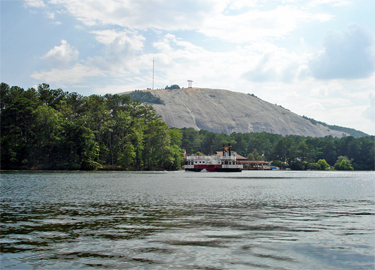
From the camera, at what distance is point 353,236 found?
14109 mm

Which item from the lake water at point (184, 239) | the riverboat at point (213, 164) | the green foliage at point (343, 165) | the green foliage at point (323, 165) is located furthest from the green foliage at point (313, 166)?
the lake water at point (184, 239)

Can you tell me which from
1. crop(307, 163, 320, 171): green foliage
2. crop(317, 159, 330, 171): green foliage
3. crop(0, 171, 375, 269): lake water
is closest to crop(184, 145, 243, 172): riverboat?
crop(307, 163, 320, 171): green foliage

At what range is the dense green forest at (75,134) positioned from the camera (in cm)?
9519

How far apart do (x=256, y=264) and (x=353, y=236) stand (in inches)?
254

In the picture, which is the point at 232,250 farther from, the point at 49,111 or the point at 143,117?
the point at 143,117

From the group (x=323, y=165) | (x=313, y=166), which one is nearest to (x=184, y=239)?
(x=313, y=166)

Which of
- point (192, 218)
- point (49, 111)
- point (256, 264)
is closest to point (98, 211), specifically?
point (192, 218)

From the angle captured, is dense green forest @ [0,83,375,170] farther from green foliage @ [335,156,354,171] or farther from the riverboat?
green foliage @ [335,156,354,171]

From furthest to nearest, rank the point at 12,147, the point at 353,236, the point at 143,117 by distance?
the point at 143,117 → the point at 12,147 → the point at 353,236

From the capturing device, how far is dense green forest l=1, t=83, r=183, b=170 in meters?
95.2

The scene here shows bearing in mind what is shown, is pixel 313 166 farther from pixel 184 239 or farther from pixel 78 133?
pixel 184 239

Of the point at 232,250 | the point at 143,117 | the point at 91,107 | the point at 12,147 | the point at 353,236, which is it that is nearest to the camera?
the point at 232,250

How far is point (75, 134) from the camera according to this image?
99438 mm

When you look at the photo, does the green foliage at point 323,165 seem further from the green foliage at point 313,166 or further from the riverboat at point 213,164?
the riverboat at point 213,164
